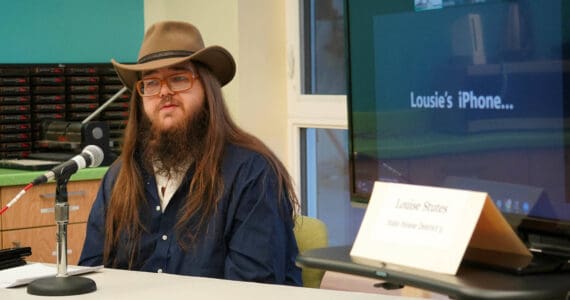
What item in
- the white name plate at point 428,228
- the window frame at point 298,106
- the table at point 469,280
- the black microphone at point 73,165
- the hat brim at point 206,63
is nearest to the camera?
the table at point 469,280

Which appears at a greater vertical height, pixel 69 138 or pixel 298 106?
pixel 298 106

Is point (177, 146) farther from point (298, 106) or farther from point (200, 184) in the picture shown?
point (298, 106)

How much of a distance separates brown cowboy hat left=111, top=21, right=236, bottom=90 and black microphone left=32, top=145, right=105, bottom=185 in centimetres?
50

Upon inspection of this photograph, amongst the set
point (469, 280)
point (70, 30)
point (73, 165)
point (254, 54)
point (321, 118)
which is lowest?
point (469, 280)

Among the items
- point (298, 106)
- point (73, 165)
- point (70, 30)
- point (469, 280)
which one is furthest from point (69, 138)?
point (469, 280)

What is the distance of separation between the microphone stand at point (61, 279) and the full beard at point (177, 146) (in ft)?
2.04

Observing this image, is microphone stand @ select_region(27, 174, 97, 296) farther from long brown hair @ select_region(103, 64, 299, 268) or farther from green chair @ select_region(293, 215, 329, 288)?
green chair @ select_region(293, 215, 329, 288)

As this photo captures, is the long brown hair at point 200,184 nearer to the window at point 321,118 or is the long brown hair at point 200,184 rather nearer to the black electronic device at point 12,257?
the black electronic device at point 12,257

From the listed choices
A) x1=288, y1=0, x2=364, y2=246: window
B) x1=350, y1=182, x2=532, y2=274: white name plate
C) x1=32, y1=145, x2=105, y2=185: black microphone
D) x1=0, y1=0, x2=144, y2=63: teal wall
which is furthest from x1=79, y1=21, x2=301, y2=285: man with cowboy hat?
x1=0, y1=0, x2=144, y2=63: teal wall

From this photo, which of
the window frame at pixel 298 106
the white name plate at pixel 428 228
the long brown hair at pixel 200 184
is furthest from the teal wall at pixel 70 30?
the white name plate at pixel 428 228

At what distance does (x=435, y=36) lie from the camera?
5.07 ft

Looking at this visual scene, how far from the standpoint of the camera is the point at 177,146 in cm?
276

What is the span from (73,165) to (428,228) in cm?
104

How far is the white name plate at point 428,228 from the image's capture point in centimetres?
138
